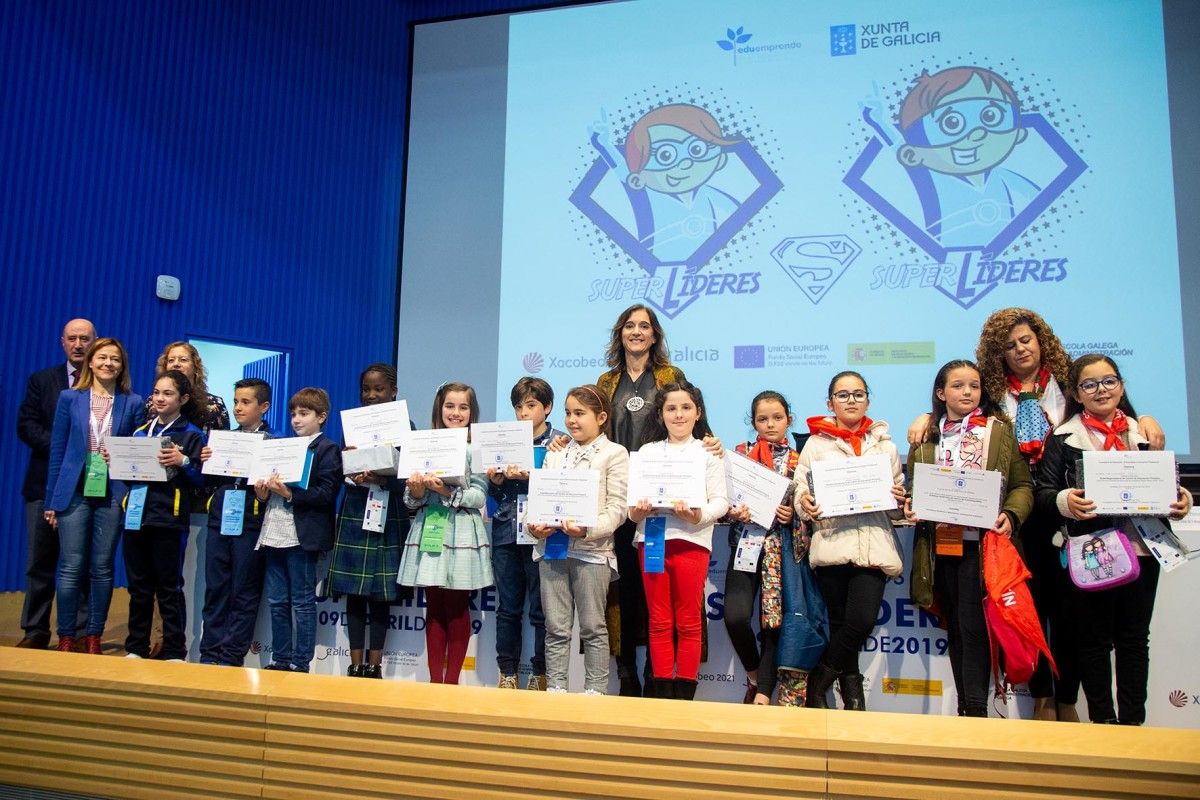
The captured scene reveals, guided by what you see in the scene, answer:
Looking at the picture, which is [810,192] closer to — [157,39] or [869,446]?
[869,446]

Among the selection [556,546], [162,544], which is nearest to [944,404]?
[556,546]

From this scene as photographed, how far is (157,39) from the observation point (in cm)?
694

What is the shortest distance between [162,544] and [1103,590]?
4.41 metres

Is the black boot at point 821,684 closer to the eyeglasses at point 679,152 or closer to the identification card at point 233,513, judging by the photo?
the identification card at point 233,513

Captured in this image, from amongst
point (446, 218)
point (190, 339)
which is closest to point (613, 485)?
point (446, 218)

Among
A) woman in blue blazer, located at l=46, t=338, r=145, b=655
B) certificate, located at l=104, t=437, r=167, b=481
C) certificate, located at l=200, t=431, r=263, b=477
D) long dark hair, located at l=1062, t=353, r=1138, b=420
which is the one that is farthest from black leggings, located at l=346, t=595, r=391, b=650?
long dark hair, located at l=1062, t=353, r=1138, b=420

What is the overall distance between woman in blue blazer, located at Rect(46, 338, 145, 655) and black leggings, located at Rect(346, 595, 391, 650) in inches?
53.3

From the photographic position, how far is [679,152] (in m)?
6.40

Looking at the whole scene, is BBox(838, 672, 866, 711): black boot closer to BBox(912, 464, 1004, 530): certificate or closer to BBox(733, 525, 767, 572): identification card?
BBox(733, 525, 767, 572): identification card

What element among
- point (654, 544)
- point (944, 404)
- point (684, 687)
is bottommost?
point (684, 687)

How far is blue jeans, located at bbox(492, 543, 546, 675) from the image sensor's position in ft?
13.2

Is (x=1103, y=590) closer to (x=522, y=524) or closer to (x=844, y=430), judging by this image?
(x=844, y=430)

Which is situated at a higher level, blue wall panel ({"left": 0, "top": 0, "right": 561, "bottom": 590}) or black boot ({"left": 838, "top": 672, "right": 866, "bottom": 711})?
blue wall panel ({"left": 0, "top": 0, "right": 561, "bottom": 590})

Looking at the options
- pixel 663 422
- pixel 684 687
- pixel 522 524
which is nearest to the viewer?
pixel 684 687
